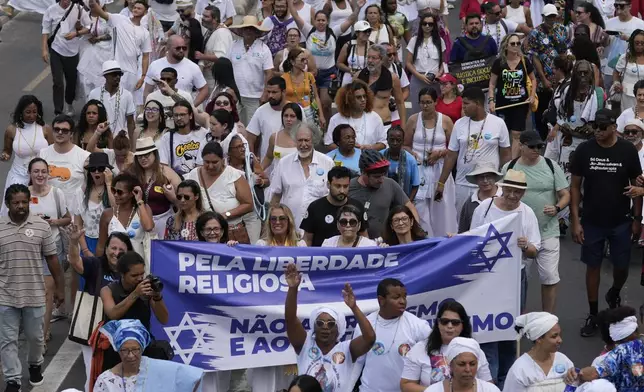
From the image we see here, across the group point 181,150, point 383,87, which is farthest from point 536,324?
point 383,87

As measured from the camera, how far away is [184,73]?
57.5ft

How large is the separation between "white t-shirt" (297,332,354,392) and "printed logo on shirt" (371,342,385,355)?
0.61 ft

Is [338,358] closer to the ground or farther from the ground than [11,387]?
farther from the ground

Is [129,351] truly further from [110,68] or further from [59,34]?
[59,34]

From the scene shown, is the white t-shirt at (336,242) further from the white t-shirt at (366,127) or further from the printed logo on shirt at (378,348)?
the white t-shirt at (366,127)

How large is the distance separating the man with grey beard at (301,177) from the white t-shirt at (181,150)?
1.10 meters

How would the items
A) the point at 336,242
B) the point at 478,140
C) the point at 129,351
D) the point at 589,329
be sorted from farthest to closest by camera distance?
1. the point at 478,140
2. the point at 589,329
3. the point at 336,242
4. the point at 129,351

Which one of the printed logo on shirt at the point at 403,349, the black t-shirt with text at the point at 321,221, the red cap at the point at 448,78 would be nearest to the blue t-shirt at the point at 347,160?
the black t-shirt with text at the point at 321,221

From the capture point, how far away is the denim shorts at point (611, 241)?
13953 mm

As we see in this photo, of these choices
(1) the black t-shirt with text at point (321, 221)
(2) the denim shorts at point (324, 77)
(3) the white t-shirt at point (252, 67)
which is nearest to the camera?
(1) the black t-shirt with text at point (321, 221)

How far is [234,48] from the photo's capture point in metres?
18.2

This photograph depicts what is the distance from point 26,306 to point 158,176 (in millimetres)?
1840

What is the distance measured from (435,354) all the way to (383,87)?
669 centimetres

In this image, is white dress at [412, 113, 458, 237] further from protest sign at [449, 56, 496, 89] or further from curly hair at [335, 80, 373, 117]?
protest sign at [449, 56, 496, 89]
